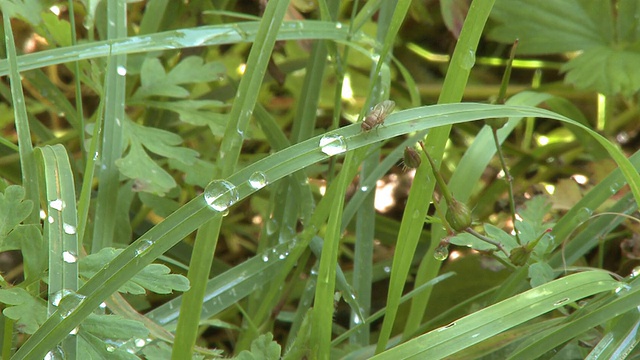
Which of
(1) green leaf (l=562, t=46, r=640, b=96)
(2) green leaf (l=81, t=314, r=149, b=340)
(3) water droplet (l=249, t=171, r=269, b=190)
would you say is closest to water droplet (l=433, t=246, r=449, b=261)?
(3) water droplet (l=249, t=171, r=269, b=190)

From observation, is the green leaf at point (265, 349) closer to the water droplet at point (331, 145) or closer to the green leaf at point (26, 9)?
the water droplet at point (331, 145)

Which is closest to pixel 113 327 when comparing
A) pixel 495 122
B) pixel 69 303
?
pixel 69 303

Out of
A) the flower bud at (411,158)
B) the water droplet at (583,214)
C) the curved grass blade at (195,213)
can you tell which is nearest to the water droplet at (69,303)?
the curved grass blade at (195,213)

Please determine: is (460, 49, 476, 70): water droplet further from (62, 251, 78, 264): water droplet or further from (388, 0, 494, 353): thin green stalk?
(62, 251, 78, 264): water droplet

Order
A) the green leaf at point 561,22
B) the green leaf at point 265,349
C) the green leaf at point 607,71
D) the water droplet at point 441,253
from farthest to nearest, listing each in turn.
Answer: the green leaf at point 561,22
the green leaf at point 607,71
the water droplet at point 441,253
the green leaf at point 265,349

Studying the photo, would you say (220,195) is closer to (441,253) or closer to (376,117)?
(376,117)
